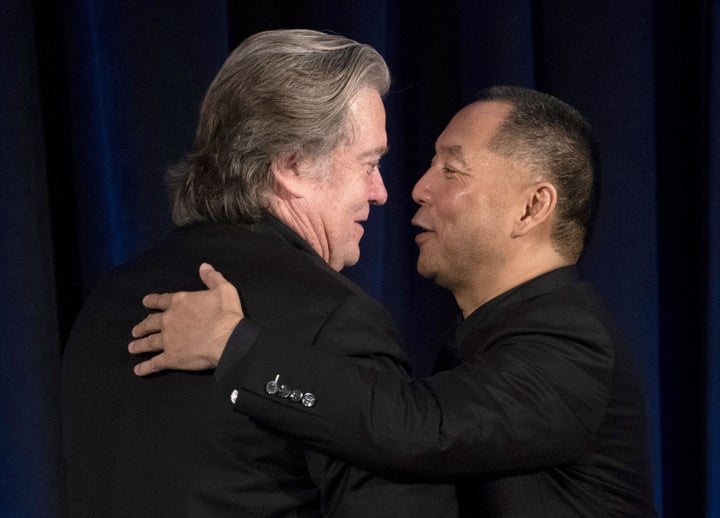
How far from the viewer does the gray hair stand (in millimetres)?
1272

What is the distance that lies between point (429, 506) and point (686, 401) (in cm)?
135

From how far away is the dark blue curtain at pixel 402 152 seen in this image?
1.93m

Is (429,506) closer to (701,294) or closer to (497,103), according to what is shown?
(497,103)

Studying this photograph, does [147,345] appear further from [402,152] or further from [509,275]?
[402,152]

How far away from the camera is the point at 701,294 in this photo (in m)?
2.25

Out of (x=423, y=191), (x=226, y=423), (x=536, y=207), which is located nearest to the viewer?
(x=226, y=423)

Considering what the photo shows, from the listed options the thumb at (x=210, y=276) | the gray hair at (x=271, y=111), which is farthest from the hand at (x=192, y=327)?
the gray hair at (x=271, y=111)

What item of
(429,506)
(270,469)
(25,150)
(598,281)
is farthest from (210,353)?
(598,281)

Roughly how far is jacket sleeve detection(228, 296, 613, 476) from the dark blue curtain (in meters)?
0.89

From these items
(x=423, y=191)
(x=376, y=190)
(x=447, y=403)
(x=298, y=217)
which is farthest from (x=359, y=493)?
(x=423, y=191)

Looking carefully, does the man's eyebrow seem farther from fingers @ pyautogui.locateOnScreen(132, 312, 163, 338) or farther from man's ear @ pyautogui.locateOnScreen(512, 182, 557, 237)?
fingers @ pyautogui.locateOnScreen(132, 312, 163, 338)

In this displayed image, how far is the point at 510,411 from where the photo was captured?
125cm

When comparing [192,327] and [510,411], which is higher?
[192,327]

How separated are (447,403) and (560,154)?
0.62m
